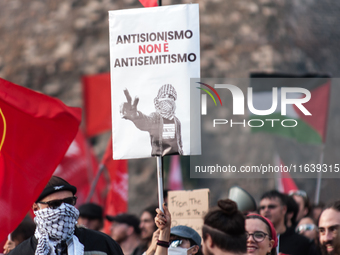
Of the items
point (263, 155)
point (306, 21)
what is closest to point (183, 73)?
point (263, 155)

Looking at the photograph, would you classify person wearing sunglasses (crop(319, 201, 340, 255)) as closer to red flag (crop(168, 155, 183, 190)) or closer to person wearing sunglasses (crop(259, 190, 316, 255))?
person wearing sunglasses (crop(259, 190, 316, 255))

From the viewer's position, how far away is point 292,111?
680 centimetres

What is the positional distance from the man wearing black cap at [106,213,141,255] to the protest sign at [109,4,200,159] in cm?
183

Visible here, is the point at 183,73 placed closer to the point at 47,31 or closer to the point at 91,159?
the point at 91,159

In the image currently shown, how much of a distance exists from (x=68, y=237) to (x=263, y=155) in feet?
19.9

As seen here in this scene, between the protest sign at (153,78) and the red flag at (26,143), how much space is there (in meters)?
0.76

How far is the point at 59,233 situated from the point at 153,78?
1.12 m

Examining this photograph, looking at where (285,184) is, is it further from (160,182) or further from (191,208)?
(160,182)

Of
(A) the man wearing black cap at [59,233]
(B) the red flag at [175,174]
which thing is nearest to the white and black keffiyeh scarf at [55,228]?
(A) the man wearing black cap at [59,233]

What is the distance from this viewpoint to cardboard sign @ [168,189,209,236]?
4.56 meters

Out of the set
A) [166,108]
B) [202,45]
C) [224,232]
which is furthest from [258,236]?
[202,45]

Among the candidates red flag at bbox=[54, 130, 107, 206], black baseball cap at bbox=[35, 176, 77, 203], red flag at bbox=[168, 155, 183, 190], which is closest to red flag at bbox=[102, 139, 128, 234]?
red flag at bbox=[54, 130, 107, 206]

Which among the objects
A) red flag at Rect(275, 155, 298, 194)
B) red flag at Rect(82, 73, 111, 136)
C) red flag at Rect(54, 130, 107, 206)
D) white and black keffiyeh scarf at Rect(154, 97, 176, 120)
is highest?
red flag at Rect(82, 73, 111, 136)

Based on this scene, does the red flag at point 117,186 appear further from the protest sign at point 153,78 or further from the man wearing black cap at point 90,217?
the protest sign at point 153,78
